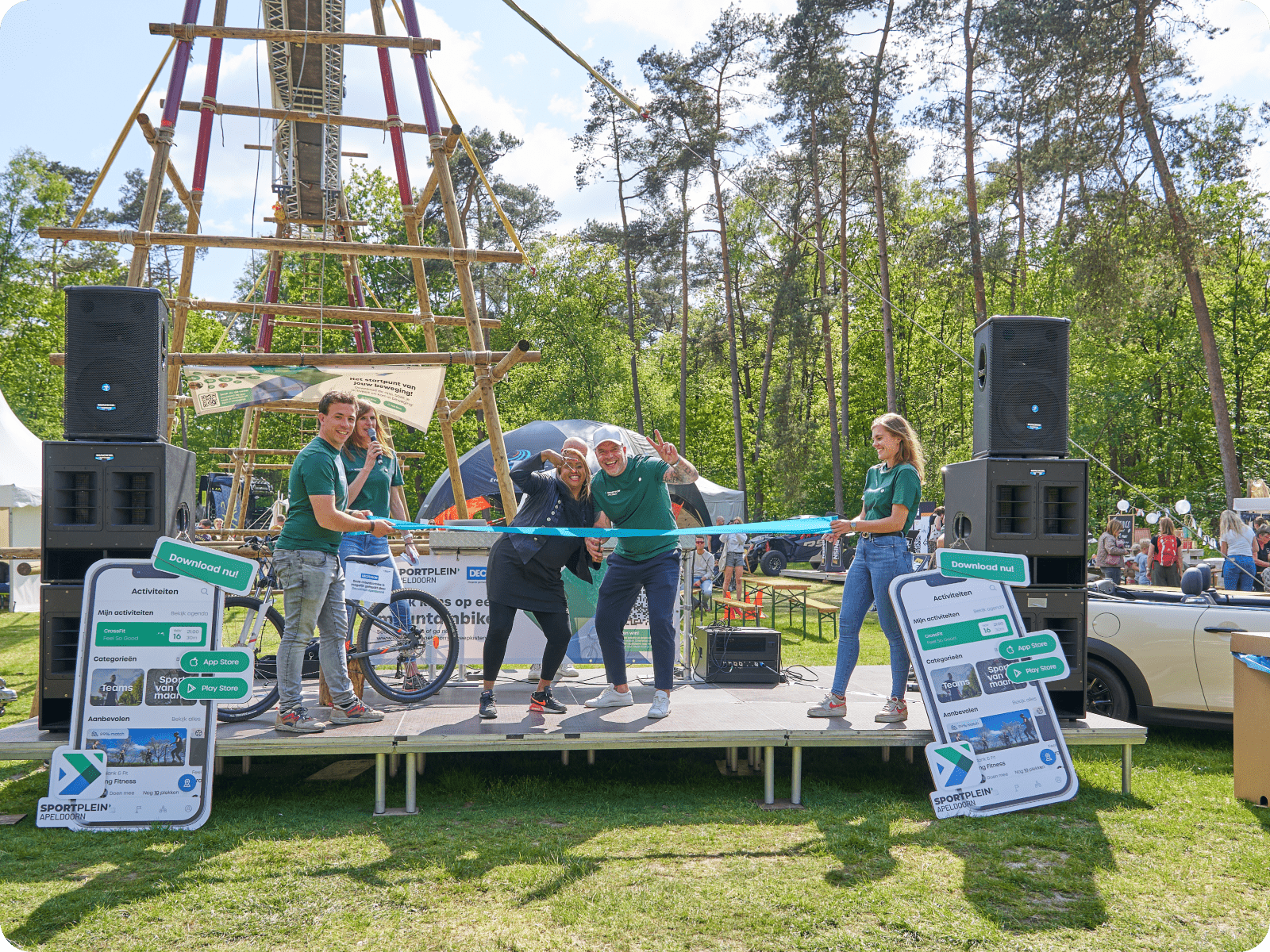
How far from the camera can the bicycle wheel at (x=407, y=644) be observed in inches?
223

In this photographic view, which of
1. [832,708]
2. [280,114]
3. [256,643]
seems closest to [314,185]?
[280,114]

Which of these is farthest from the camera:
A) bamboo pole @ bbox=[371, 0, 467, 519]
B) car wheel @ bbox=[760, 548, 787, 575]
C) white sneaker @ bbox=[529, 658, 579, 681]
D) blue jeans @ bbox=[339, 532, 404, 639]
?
car wheel @ bbox=[760, 548, 787, 575]

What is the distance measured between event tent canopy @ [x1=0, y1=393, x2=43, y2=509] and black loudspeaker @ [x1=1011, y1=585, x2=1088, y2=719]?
12266 mm

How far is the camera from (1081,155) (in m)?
14.7

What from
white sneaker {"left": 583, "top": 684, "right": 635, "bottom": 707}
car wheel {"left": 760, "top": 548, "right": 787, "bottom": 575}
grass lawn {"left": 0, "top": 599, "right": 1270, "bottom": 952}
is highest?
white sneaker {"left": 583, "top": 684, "right": 635, "bottom": 707}

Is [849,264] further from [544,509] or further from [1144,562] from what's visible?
[544,509]

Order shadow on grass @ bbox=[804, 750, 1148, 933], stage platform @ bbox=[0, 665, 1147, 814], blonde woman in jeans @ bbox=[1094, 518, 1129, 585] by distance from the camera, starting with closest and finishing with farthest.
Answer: shadow on grass @ bbox=[804, 750, 1148, 933], stage platform @ bbox=[0, 665, 1147, 814], blonde woman in jeans @ bbox=[1094, 518, 1129, 585]

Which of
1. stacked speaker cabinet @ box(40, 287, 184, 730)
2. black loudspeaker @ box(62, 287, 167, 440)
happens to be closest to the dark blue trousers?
stacked speaker cabinet @ box(40, 287, 184, 730)

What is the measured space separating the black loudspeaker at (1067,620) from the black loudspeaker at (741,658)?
2.00 meters

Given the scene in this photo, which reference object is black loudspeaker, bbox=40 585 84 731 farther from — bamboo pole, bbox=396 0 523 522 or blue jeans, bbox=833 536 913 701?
blue jeans, bbox=833 536 913 701

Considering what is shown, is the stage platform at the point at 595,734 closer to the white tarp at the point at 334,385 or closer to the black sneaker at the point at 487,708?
the black sneaker at the point at 487,708

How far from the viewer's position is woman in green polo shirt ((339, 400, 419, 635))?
544 centimetres

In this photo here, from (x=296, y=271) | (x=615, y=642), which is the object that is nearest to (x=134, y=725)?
(x=615, y=642)

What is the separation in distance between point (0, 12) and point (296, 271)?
1808 centimetres
